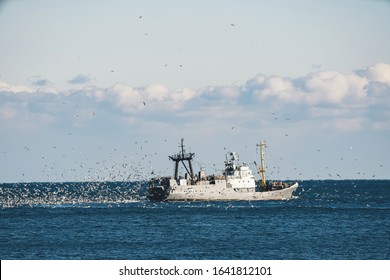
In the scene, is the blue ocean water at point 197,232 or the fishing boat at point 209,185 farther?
the fishing boat at point 209,185

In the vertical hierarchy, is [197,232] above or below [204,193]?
below

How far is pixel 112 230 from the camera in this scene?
226 ft

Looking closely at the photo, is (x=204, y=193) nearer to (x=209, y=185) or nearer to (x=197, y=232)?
(x=209, y=185)

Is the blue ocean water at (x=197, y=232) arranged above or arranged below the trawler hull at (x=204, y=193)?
below

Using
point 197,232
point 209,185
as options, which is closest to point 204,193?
point 209,185

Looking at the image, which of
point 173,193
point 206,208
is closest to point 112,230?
point 206,208

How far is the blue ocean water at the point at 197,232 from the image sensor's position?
54.1 metres

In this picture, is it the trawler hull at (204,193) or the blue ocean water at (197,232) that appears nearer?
the blue ocean water at (197,232)

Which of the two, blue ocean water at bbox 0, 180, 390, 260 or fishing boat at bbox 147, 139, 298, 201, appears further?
fishing boat at bbox 147, 139, 298, 201

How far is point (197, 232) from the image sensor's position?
66.6 m

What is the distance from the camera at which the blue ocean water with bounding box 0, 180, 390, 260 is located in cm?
5409
